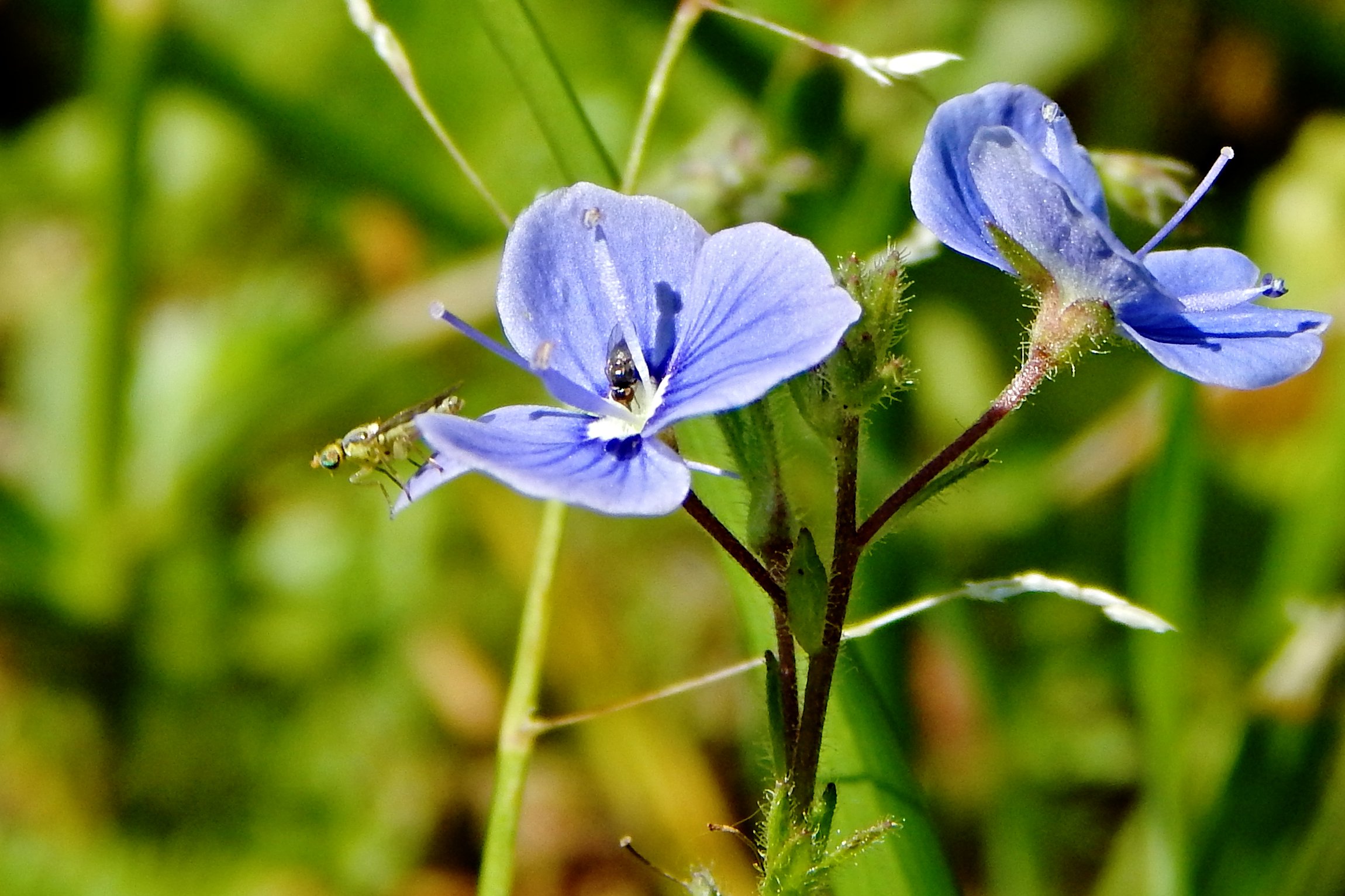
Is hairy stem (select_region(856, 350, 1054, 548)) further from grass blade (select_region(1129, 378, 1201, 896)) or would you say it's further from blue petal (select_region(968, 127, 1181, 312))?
grass blade (select_region(1129, 378, 1201, 896))

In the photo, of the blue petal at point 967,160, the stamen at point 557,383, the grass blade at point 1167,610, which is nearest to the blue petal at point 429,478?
the stamen at point 557,383

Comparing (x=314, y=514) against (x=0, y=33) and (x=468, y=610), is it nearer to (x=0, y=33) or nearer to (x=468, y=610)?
(x=468, y=610)

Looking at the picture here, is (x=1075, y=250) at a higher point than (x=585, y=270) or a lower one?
lower

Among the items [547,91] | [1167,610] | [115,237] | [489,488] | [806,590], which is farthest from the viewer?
[489,488]

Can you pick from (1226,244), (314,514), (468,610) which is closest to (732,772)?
(468,610)

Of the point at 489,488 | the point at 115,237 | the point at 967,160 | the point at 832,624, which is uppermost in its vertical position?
the point at 115,237

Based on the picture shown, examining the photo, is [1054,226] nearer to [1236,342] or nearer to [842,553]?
[1236,342]

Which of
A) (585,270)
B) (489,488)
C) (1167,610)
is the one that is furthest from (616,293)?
(489,488)
